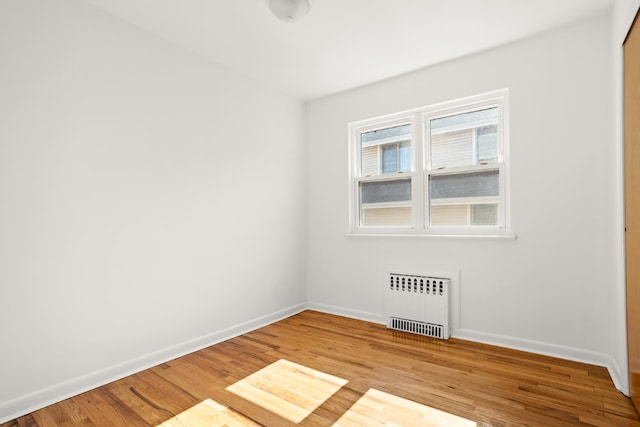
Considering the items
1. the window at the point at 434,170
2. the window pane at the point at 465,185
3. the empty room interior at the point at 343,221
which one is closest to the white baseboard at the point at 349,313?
the empty room interior at the point at 343,221

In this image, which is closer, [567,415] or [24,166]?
[567,415]

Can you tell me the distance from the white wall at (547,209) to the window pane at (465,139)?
0.23 m

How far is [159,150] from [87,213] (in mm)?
754

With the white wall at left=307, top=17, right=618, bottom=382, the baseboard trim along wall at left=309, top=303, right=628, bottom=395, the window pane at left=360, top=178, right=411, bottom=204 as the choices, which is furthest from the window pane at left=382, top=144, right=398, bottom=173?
the baseboard trim along wall at left=309, top=303, right=628, bottom=395

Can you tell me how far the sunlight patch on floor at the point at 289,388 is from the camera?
81.7 inches

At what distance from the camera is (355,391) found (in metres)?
2.26

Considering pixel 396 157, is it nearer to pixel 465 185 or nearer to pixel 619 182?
pixel 465 185

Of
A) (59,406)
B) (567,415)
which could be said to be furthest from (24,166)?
(567,415)

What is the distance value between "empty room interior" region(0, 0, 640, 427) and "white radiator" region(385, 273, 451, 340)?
0.07 ft

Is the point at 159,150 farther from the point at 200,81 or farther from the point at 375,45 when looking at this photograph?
the point at 375,45

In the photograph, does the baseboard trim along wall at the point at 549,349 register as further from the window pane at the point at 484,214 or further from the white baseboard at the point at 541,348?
the window pane at the point at 484,214

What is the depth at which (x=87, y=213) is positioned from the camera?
2.39 m

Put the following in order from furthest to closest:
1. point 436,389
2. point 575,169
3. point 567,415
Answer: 1. point 575,169
2. point 436,389
3. point 567,415

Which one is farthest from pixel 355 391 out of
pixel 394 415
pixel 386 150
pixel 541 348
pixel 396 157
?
pixel 386 150
